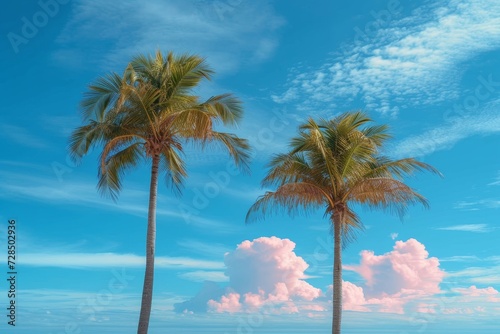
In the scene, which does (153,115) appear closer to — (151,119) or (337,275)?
(151,119)

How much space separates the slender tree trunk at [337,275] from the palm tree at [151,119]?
4.74 meters

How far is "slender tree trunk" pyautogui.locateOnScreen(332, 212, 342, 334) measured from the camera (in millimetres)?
24750

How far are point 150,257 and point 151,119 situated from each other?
17.8ft

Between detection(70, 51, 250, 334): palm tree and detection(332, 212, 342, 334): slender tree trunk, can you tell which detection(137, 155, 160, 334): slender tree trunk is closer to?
detection(70, 51, 250, 334): palm tree

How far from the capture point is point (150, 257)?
23.2m

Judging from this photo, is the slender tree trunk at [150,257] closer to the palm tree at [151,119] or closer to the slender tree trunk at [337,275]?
the palm tree at [151,119]

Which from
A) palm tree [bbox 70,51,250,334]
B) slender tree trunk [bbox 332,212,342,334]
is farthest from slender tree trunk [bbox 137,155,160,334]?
slender tree trunk [bbox 332,212,342,334]

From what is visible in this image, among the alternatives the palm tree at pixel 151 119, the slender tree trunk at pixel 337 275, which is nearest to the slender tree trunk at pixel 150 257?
the palm tree at pixel 151 119

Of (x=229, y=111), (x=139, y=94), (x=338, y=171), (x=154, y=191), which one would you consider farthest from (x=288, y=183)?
(x=139, y=94)

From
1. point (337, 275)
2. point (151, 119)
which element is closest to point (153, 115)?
point (151, 119)

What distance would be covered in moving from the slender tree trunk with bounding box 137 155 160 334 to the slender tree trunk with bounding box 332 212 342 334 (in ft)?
24.7

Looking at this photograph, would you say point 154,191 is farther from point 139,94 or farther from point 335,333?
point 335,333

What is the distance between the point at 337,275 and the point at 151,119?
9902mm

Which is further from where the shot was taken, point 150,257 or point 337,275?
point 337,275
